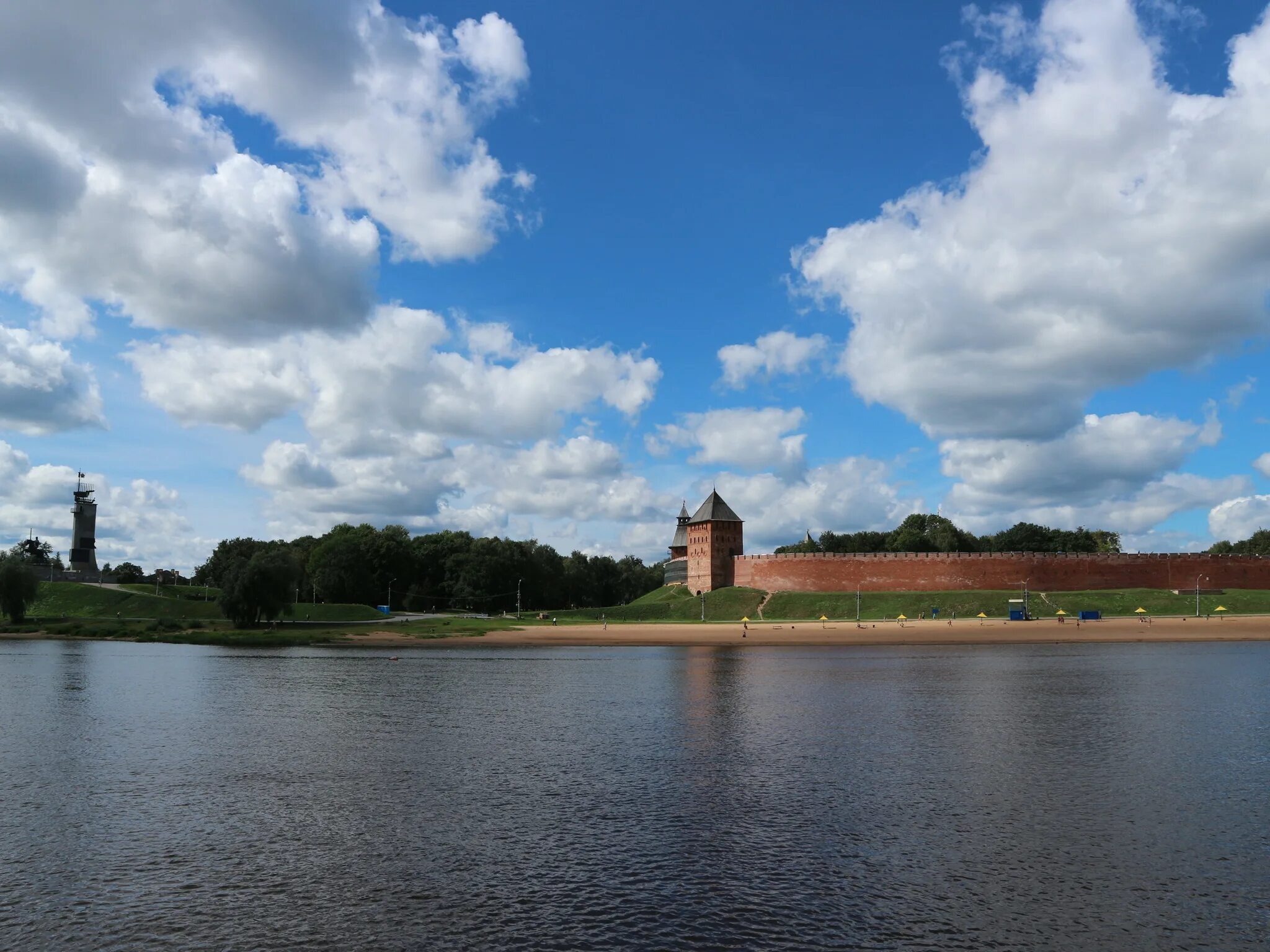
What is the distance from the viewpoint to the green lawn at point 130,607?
78312 mm

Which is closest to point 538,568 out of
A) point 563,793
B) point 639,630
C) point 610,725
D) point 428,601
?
point 428,601

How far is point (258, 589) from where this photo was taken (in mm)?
66875

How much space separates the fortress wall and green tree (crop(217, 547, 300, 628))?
46.6m

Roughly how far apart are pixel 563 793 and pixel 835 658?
111 feet

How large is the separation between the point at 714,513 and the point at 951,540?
114 ft

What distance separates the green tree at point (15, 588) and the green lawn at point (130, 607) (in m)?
6.19

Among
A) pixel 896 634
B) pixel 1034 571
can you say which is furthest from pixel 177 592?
pixel 1034 571

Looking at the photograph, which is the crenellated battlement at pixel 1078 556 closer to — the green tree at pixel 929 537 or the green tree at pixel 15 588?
the green tree at pixel 929 537

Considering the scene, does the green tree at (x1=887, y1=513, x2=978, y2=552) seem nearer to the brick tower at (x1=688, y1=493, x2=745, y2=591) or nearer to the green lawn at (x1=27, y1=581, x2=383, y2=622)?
the brick tower at (x1=688, y1=493, x2=745, y2=591)

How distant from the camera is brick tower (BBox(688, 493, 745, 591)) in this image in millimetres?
99750

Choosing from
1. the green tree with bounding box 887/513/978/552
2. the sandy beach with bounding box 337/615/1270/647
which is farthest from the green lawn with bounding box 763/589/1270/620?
the green tree with bounding box 887/513/978/552

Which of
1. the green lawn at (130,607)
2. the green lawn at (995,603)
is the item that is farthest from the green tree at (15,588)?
the green lawn at (995,603)

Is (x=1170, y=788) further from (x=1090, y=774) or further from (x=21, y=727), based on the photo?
(x=21, y=727)

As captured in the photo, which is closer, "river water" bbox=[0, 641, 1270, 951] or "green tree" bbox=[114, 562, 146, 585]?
"river water" bbox=[0, 641, 1270, 951]
